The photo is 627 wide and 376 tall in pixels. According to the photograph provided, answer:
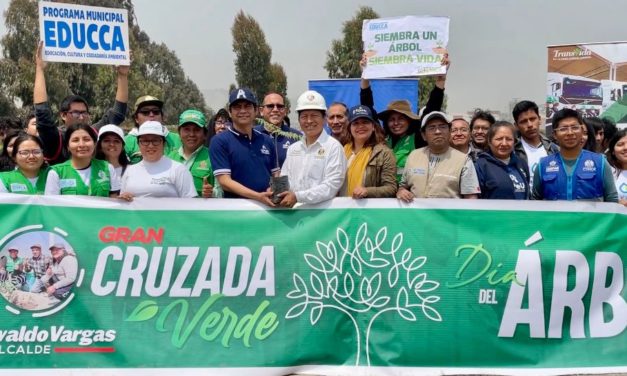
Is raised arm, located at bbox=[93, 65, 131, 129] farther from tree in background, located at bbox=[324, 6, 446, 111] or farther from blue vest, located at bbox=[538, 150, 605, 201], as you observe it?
tree in background, located at bbox=[324, 6, 446, 111]

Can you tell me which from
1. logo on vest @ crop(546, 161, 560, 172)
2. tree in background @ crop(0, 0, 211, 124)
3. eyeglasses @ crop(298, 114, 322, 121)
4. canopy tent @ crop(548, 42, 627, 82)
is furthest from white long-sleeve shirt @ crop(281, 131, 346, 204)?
tree in background @ crop(0, 0, 211, 124)

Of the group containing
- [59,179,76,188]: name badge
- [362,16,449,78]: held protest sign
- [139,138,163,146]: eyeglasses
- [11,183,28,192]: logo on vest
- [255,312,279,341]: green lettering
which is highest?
[362,16,449,78]: held protest sign

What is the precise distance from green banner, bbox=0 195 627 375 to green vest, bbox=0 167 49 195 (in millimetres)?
326

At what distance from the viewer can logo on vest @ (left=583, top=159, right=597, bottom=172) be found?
440cm

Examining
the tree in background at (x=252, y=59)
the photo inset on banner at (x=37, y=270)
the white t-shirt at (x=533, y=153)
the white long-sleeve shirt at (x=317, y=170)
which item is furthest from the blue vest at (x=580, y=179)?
the tree in background at (x=252, y=59)

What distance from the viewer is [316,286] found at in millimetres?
4230

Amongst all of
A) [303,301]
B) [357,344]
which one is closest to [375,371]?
[357,344]

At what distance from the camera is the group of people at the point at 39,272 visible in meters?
4.10

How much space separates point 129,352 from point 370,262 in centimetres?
186

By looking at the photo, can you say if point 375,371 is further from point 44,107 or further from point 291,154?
point 44,107

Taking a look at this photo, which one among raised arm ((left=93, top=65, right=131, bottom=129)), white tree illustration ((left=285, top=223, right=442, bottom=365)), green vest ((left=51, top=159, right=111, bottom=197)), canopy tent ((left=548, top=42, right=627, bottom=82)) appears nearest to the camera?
white tree illustration ((left=285, top=223, right=442, bottom=365))

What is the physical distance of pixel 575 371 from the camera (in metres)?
4.27

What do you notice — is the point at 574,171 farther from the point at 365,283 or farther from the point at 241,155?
the point at 241,155

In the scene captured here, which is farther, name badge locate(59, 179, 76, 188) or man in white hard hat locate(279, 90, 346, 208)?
name badge locate(59, 179, 76, 188)
